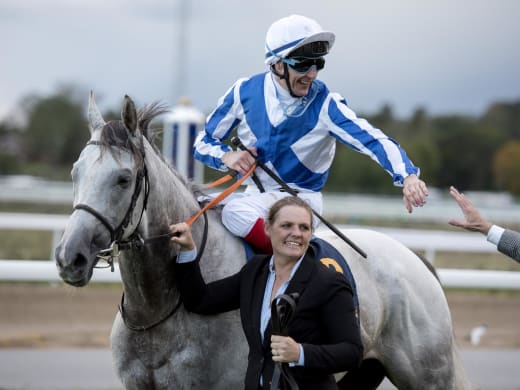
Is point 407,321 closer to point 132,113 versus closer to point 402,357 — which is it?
point 402,357

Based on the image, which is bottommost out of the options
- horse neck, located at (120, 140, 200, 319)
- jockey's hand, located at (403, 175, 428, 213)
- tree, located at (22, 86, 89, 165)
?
tree, located at (22, 86, 89, 165)

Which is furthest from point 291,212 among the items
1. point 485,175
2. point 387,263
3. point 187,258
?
point 485,175

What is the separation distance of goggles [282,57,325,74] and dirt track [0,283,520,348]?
5038mm

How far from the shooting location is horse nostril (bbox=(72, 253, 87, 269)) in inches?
122

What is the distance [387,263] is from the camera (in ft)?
15.0

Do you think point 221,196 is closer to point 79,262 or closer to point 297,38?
point 297,38

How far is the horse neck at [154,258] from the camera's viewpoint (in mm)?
3617

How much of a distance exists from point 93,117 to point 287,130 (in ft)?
3.33

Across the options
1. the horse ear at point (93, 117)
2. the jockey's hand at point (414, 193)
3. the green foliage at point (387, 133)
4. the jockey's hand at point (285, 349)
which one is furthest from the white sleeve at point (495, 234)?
the green foliage at point (387, 133)

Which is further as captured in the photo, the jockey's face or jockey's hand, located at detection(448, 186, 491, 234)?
the jockey's face

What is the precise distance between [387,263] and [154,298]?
149cm

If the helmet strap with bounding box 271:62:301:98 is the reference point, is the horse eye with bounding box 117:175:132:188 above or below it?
below

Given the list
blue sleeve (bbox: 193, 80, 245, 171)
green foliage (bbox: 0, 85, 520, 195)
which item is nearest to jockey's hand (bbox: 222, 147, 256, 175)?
blue sleeve (bbox: 193, 80, 245, 171)

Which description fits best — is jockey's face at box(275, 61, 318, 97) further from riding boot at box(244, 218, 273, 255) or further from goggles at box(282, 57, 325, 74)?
riding boot at box(244, 218, 273, 255)
